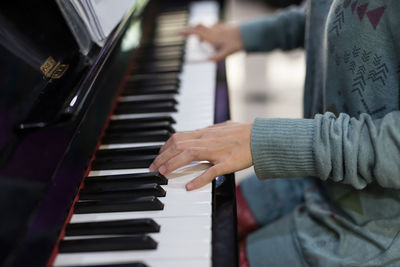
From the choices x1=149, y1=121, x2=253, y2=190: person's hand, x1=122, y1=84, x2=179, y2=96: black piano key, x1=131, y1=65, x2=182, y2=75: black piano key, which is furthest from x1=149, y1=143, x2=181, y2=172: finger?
x1=131, y1=65, x2=182, y2=75: black piano key

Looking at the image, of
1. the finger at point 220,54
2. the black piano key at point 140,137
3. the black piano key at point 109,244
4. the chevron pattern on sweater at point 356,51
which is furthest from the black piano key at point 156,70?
the black piano key at point 109,244

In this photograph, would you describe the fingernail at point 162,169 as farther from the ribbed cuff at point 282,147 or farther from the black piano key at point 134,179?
the ribbed cuff at point 282,147

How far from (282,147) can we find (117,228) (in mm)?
325

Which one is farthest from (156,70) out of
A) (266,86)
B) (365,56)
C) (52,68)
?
(266,86)

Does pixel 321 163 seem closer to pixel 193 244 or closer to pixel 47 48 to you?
pixel 193 244

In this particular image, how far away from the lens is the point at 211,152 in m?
0.75

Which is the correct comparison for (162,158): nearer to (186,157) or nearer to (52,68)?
(186,157)

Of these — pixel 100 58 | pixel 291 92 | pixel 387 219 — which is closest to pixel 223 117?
pixel 100 58

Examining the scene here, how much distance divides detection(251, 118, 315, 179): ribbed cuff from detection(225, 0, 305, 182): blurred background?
169 centimetres

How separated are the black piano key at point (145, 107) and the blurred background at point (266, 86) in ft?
4.68

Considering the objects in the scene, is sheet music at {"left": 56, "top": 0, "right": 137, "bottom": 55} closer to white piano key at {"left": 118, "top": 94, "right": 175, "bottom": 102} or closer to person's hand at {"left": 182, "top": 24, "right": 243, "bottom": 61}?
white piano key at {"left": 118, "top": 94, "right": 175, "bottom": 102}

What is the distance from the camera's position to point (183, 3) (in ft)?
5.49

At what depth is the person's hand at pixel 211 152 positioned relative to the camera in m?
0.74

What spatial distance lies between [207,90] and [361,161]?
52 cm
